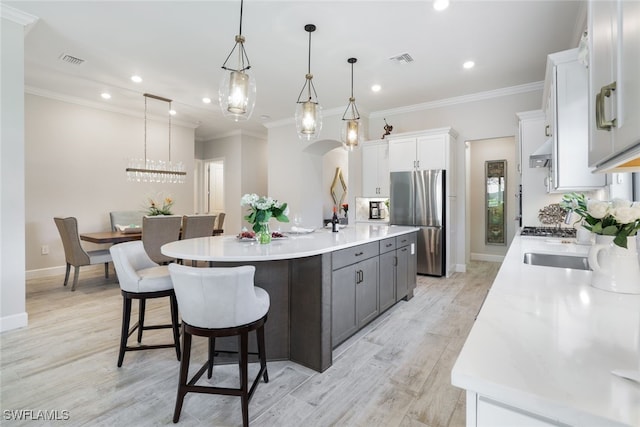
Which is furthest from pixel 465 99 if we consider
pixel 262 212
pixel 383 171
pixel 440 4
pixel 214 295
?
pixel 214 295

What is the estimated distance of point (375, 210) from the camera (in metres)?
5.91

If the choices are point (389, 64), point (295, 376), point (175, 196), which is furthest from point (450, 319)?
point (175, 196)

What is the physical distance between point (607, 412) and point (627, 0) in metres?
0.91

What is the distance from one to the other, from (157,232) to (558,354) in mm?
4659

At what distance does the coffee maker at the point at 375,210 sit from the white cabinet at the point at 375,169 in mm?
253

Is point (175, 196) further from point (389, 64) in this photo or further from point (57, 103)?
point (389, 64)

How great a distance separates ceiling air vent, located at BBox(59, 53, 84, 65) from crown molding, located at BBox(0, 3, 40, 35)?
2.46ft

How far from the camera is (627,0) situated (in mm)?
728

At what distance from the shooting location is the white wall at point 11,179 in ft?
9.44

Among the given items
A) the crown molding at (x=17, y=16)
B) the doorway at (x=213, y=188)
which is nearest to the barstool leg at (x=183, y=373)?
the crown molding at (x=17, y=16)

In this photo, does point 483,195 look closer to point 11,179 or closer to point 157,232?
point 157,232

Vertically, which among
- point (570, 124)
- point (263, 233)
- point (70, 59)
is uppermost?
point (70, 59)

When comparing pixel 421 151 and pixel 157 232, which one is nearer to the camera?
pixel 157 232

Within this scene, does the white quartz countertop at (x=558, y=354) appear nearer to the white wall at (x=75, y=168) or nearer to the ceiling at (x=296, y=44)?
the ceiling at (x=296, y=44)
